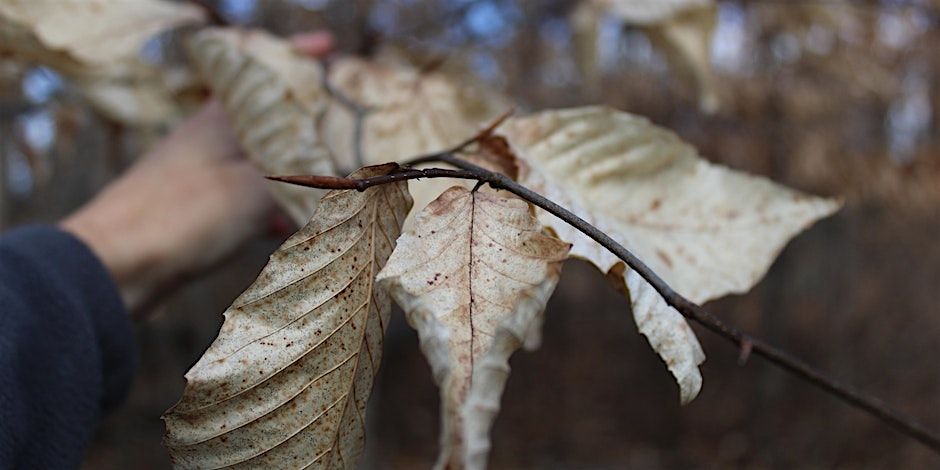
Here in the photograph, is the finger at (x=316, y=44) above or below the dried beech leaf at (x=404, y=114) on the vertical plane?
above

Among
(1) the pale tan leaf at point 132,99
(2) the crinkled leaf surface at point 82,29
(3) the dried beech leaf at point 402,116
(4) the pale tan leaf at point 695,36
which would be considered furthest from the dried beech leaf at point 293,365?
(1) the pale tan leaf at point 132,99

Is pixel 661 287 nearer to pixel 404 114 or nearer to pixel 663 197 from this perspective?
pixel 663 197

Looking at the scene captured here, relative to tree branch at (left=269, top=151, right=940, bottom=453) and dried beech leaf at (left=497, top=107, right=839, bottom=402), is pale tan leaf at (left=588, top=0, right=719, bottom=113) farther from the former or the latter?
tree branch at (left=269, top=151, right=940, bottom=453)

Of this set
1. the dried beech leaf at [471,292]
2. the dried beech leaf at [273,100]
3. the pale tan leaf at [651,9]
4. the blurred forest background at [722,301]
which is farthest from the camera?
the blurred forest background at [722,301]

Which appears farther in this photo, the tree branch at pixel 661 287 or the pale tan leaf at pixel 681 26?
the pale tan leaf at pixel 681 26

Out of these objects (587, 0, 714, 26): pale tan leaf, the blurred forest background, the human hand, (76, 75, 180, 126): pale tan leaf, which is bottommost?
the blurred forest background

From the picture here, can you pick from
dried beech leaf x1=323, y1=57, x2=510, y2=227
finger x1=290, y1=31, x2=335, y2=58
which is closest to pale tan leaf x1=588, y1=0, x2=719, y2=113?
dried beech leaf x1=323, y1=57, x2=510, y2=227

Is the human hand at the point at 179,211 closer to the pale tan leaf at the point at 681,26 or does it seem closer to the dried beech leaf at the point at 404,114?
the dried beech leaf at the point at 404,114

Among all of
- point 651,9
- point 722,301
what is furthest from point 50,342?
point 722,301
